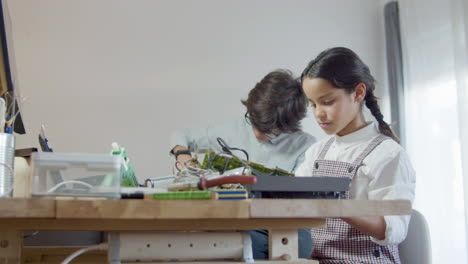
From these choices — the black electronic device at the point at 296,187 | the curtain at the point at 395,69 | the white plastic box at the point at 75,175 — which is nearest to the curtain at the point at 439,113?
the curtain at the point at 395,69

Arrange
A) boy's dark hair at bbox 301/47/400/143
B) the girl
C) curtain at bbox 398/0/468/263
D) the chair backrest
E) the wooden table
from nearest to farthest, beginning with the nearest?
the wooden table → the girl → the chair backrest → boy's dark hair at bbox 301/47/400/143 → curtain at bbox 398/0/468/263

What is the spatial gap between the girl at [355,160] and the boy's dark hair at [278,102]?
39cm

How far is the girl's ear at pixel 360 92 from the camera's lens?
1702 mm

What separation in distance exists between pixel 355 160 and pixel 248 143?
0.78 metres

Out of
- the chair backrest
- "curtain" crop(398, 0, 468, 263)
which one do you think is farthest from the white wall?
the chair backrest

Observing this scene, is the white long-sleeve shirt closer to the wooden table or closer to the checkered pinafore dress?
the checkered pinafore dress

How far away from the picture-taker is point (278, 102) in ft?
7.41

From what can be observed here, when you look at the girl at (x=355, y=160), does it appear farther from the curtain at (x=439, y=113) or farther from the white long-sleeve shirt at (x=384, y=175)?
the curtain at (x=439, y=113)

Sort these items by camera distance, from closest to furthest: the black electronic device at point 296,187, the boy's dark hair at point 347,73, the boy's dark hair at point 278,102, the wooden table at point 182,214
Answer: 1. the wooden table at point 182,214
2. the black electronic device at point 296,187
3. the boy's dark hair at point 347,73
4. the boy's dark hair at point 278,102

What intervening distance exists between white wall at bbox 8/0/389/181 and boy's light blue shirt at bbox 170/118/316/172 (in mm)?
42

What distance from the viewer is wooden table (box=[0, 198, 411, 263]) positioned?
0.60 metres

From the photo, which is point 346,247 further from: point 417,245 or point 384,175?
point 417,245

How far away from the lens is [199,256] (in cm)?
71

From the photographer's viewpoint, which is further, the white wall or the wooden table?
the white wall
